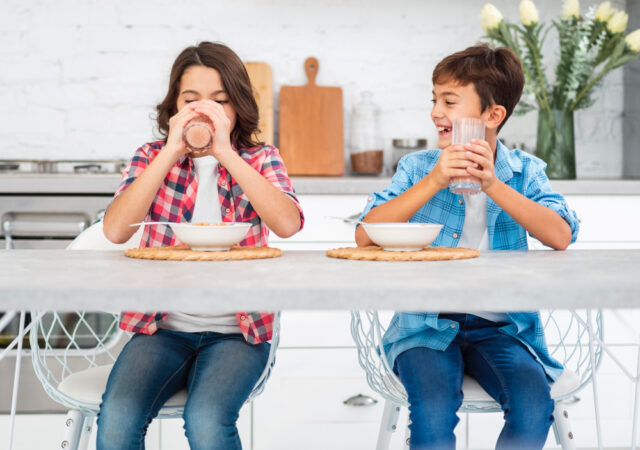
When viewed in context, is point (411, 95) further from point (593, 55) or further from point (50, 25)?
point (50, 25)

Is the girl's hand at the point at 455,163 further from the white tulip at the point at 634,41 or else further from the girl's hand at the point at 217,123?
the white tulip at the point at 634,41

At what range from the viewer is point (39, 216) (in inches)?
85.0

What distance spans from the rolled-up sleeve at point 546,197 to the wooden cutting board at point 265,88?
1.26 metres

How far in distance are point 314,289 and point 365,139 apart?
77.1 inches

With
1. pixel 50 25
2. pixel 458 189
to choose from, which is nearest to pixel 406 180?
pixel 458 189

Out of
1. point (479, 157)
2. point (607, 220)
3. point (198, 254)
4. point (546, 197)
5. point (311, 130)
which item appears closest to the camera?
point (198, 254)

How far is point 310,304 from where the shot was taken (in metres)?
0.81

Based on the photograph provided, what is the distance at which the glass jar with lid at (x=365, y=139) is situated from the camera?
8.82 feet

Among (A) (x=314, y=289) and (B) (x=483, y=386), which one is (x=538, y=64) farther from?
(A) (x=314, y=289)

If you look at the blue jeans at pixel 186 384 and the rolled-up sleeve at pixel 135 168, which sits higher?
the rolled-up sleeve at pixel 135 168

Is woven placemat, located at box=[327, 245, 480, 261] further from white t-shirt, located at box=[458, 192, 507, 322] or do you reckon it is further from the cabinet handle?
the cabinet handle

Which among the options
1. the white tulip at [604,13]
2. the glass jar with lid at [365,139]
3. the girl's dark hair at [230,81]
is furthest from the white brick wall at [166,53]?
the girl's dark hair at [230,81]

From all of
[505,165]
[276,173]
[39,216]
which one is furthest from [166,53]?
[505,165]

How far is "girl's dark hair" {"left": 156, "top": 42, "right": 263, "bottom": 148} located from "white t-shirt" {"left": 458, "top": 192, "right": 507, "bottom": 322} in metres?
0.47
